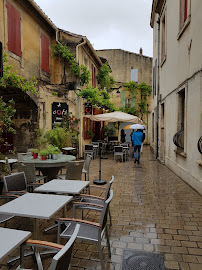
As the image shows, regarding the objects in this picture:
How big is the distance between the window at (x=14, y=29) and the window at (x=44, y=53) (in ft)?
6.54

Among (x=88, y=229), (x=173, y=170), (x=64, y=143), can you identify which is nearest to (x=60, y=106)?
(x=64, y=143)

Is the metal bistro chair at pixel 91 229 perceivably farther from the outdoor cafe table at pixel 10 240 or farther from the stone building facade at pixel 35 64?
the stone building facade at pixel 35 64

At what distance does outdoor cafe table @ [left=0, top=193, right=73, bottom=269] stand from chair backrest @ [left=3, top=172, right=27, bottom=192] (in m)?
0.75

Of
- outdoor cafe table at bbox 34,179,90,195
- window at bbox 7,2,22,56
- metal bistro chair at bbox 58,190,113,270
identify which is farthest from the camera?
window at bbox 7,2,22,56

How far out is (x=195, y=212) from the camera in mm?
4465

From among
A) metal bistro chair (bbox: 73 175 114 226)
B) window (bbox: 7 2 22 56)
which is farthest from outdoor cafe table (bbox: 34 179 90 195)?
window (bbox: 7 2 22 56)

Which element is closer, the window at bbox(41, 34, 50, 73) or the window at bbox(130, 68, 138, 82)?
the window at bbox(41, 34, 50, 73)

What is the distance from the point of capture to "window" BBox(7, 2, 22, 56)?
7.86m

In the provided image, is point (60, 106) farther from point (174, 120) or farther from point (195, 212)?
point (195, 212)

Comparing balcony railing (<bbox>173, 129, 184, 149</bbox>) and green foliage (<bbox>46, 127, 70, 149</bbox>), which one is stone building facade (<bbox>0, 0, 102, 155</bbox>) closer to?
green foliage (<bbox>46, 127, 70, 149</bbox>)

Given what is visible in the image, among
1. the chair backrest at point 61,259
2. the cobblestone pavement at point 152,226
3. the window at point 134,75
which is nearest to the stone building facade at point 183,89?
the cobblestone pavement at point 152,226

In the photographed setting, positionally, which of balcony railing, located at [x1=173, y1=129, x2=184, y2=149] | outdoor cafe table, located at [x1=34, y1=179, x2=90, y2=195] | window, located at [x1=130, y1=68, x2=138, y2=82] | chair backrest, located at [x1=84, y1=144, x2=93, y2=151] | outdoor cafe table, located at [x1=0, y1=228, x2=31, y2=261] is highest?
window, located at [x1=130, y1=68, x2=138, y2=82]

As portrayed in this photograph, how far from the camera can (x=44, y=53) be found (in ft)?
35.0

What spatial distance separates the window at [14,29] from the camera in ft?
25.8
